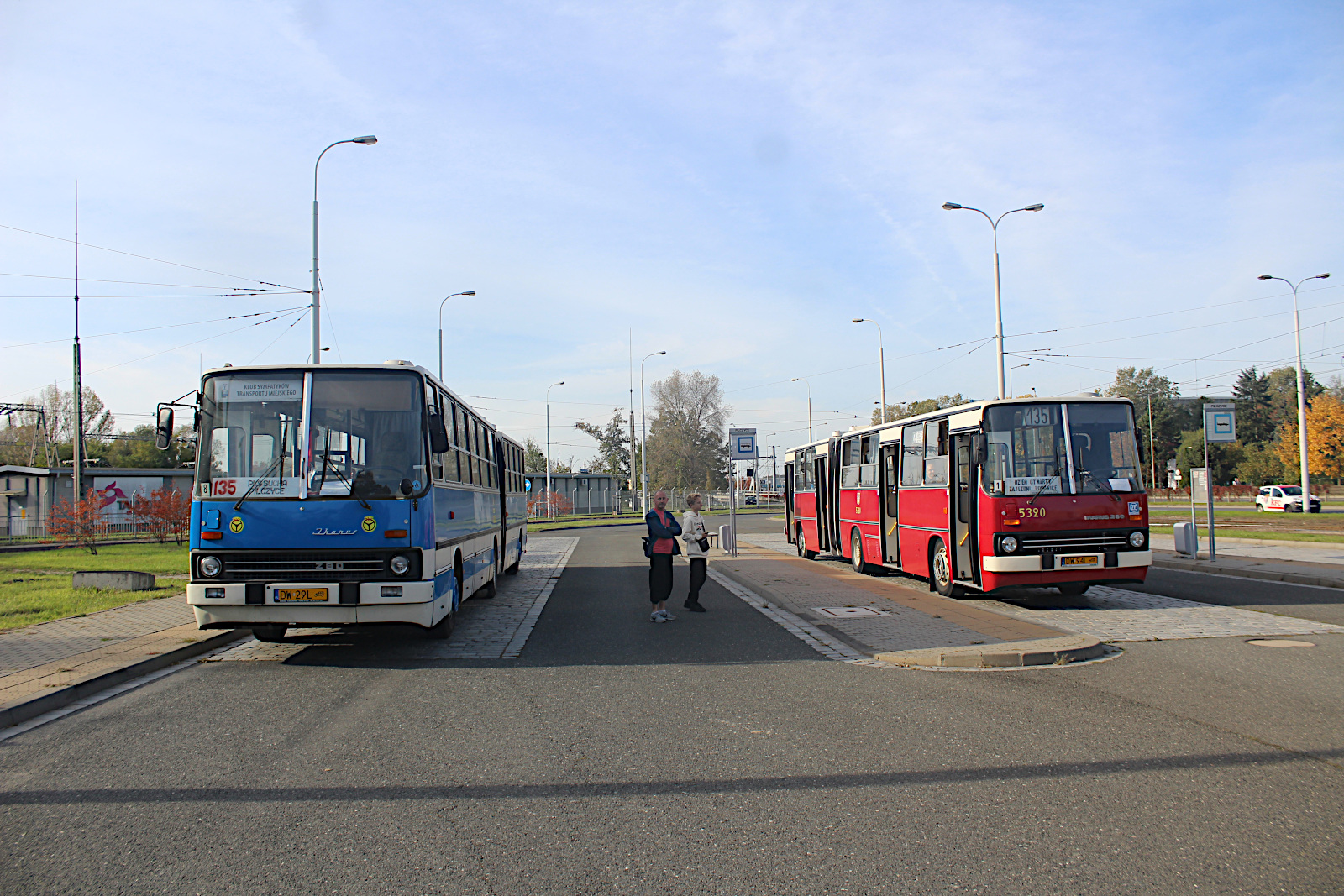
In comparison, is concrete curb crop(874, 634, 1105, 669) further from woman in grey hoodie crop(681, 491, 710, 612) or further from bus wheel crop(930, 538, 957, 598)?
bus wheel crop(930, 538, 957, 598)

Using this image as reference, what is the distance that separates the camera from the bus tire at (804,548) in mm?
23422

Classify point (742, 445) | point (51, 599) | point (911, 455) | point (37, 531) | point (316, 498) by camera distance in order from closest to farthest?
point (316, 498) < point (51, 599) < point (911, 455) < point (742, 445) < point (37, 531)

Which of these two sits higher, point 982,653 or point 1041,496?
point 1041,496

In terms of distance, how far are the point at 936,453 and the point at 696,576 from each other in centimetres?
437

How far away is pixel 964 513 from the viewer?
13.1m

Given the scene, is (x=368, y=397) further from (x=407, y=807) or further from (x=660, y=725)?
(x=407, y=807)

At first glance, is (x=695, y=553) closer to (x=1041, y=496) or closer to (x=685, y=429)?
(x=1041, y=496)

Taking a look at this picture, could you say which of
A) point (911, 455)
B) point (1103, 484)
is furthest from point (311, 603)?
point (911, 455)

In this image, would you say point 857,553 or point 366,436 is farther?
point 857,553

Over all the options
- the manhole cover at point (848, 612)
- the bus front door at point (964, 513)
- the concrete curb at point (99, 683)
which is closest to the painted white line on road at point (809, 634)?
the manhole cover at point (848, 612)

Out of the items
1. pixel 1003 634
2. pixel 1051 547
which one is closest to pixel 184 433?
pixel 1003 634

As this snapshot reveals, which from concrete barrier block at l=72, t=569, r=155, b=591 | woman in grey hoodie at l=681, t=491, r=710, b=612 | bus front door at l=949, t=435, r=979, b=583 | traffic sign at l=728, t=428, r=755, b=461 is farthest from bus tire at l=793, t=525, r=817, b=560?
concrete barrier block at l=72, t=569, r=155, b=591

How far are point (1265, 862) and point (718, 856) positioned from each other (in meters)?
2.25

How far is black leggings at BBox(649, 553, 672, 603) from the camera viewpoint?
1170 centimetres
